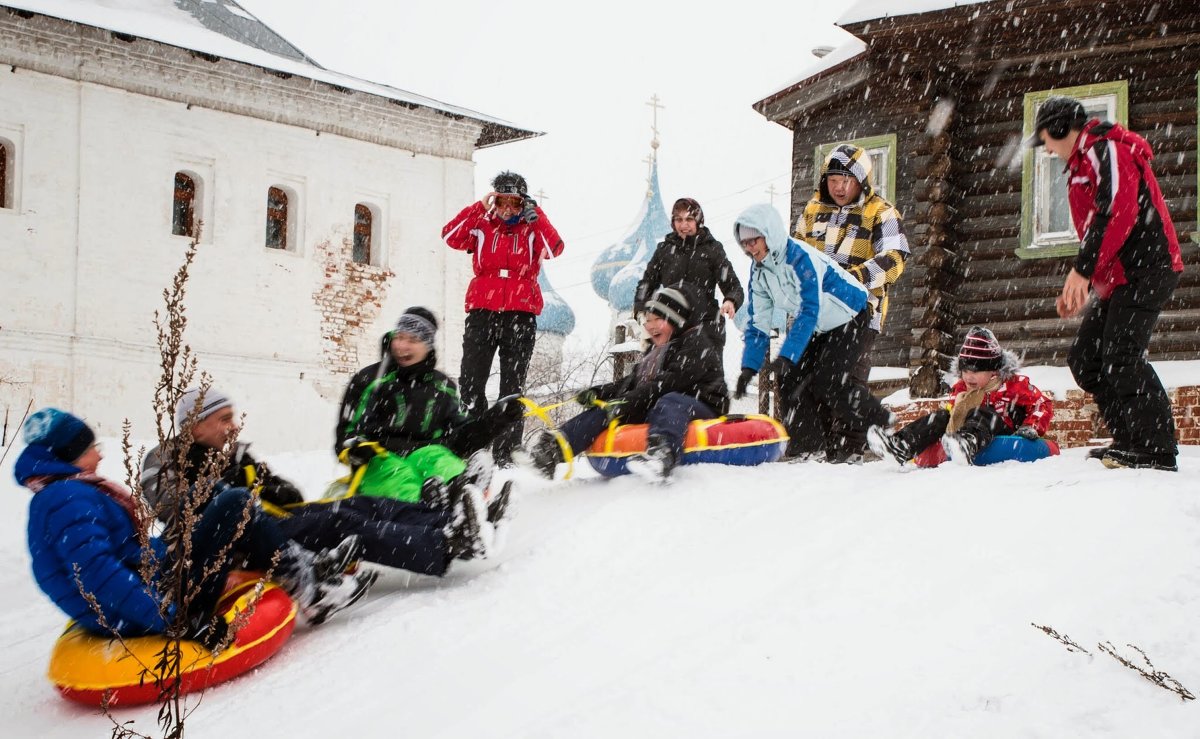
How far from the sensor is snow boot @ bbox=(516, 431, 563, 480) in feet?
18.6

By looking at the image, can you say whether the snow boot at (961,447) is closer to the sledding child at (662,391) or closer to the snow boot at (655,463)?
the sledding child at (662,391)

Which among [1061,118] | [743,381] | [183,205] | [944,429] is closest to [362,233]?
[183,205]

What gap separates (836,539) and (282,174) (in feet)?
53.9

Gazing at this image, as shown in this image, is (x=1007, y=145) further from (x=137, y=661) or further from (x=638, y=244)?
(x=638, y=244)

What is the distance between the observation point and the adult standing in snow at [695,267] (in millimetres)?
7105

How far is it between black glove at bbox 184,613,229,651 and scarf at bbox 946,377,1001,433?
3617 mm

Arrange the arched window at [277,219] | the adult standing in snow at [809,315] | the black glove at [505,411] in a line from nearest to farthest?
the black glove at [505,411]
the adult standing in snow at [809,315]
the arched window at [277,219]

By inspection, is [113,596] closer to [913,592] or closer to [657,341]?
[913,592]

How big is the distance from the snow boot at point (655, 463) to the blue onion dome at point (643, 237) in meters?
24.4

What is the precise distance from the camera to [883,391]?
11773 mm

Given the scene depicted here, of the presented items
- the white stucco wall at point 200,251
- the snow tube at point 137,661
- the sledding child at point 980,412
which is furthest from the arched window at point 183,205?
the snow tube at point 137,661

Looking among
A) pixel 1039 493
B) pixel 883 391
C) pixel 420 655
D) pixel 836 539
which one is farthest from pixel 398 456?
pixel 883 391

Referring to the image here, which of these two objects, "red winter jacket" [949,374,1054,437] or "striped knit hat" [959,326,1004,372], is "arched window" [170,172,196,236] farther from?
"red winter jacket" [949,374,1054,437]

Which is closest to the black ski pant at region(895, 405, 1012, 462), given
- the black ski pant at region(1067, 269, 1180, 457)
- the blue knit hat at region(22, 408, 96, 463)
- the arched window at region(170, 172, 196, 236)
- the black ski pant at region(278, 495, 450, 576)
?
the black ski pant at region(1067, 269, 1180, 457)
